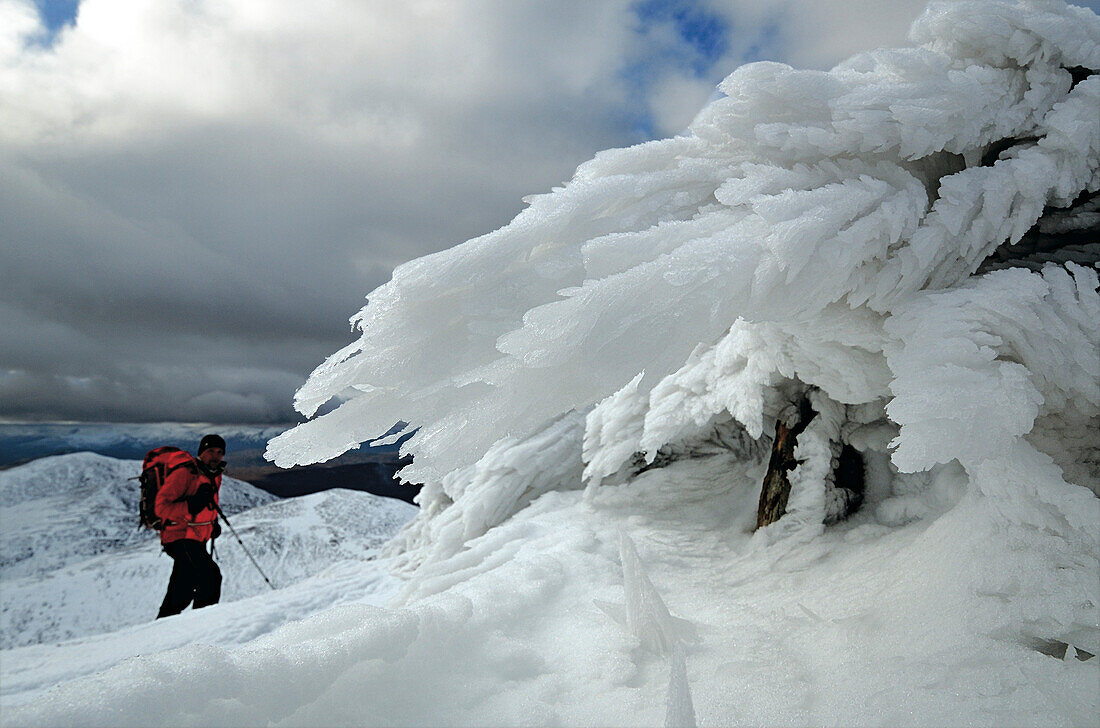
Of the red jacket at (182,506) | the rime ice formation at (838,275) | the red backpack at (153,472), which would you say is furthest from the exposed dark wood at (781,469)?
the red backpack at (153,472)

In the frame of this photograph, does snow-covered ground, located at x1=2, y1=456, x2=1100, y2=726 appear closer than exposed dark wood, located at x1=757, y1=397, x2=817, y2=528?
Yes

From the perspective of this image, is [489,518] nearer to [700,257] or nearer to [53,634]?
[700,257]

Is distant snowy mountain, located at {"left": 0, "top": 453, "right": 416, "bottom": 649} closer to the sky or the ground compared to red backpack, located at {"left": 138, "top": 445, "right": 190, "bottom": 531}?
closer to the ground

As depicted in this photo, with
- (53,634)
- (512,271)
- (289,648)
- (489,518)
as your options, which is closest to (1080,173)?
(512,271)

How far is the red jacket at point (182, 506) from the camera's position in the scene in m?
6.69

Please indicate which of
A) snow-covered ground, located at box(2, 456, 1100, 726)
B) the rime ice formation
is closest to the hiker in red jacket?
snow-covered ground, located at box(2, 456, 1100, 726)

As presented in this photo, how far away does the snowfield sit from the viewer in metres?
1.21

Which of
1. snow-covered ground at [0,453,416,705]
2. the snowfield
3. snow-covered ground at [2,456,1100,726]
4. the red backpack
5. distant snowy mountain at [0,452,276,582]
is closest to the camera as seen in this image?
snow-covered ground at [2,456,1100,726]

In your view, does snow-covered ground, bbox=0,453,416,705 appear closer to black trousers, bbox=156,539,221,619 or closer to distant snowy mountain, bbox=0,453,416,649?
distant snowy mountain, bbox=0,453,416,649

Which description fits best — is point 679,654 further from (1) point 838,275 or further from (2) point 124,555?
(2) point 124,555

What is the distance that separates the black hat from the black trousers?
Result: 131 centimetres

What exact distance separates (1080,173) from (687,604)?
91.3 inches

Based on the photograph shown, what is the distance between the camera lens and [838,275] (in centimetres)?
154

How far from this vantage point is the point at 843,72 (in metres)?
1.99
